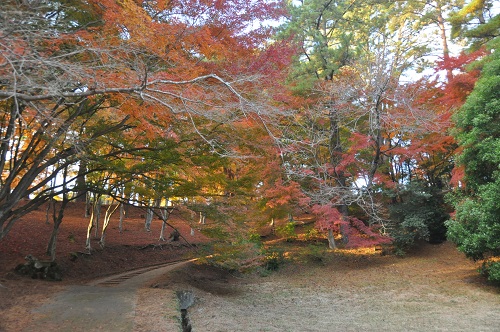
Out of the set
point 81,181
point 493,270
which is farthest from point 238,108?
point 81,181

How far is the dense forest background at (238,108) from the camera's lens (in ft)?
18.1

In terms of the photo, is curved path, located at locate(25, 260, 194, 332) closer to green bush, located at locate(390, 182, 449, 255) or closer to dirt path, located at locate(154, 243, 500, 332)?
dirt path, located at locate(154, 243, 500, 332)

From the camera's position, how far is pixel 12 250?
12945 mm

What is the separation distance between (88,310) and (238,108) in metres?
5.24

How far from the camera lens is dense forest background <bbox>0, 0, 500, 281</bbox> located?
5504 mm

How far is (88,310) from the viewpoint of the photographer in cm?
710

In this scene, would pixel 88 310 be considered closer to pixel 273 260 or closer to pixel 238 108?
pixel 238 108

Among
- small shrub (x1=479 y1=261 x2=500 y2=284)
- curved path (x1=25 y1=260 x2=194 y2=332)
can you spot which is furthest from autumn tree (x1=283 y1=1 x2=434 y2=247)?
curved path (x1=25 y1=260 x2=194 y2=332)

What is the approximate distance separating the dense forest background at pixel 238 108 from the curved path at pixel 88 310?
8.20 feet

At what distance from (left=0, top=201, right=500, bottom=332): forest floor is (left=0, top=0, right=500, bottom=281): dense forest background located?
4.63 ft

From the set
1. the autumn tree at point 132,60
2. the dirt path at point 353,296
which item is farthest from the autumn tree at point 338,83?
the autumn tree at point 132,60

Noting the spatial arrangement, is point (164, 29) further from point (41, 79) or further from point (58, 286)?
point (58, 286)

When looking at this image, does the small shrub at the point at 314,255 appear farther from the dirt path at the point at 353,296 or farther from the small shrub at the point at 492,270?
the small shrub at the point at 492,270

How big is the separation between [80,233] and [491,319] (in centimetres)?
1749
